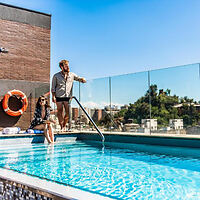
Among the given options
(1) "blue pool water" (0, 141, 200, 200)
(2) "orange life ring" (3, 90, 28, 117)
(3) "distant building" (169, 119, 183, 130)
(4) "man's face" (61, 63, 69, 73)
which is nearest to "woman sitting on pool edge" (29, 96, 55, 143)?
(4) "man's face" (61, 63, 69, 73)

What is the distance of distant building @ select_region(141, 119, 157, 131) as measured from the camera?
6754 mm

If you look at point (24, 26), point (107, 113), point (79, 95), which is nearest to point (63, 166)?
point (107, 113)

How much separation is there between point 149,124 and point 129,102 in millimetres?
1018

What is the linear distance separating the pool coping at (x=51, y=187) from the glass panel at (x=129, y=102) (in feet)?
16.8

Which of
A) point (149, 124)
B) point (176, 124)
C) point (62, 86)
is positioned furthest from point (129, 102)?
point (62, 86)

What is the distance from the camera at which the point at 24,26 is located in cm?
998

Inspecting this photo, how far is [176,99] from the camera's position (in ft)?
22.7

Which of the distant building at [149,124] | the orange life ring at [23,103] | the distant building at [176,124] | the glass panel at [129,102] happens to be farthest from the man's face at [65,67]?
the orange life ring at [23,103]

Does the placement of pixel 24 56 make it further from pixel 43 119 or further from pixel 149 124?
pixel 149 124

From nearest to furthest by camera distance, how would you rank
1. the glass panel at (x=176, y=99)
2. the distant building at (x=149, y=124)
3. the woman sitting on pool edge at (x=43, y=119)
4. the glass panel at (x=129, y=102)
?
the woman sitting on pool edge at (x=43, y=119) → the glass panel at (x=176, y=99) → the distant building at (x=149, y=124) → the glass panel at (x=129, y=102)

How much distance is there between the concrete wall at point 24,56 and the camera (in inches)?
367

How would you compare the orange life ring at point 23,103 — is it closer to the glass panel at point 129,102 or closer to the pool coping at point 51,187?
the glass panel at point 129,102

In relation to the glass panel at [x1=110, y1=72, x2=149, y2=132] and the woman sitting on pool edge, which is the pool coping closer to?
the woman sitting on pool edge

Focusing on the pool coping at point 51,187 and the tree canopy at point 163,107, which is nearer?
the pool coping at point 51,187
